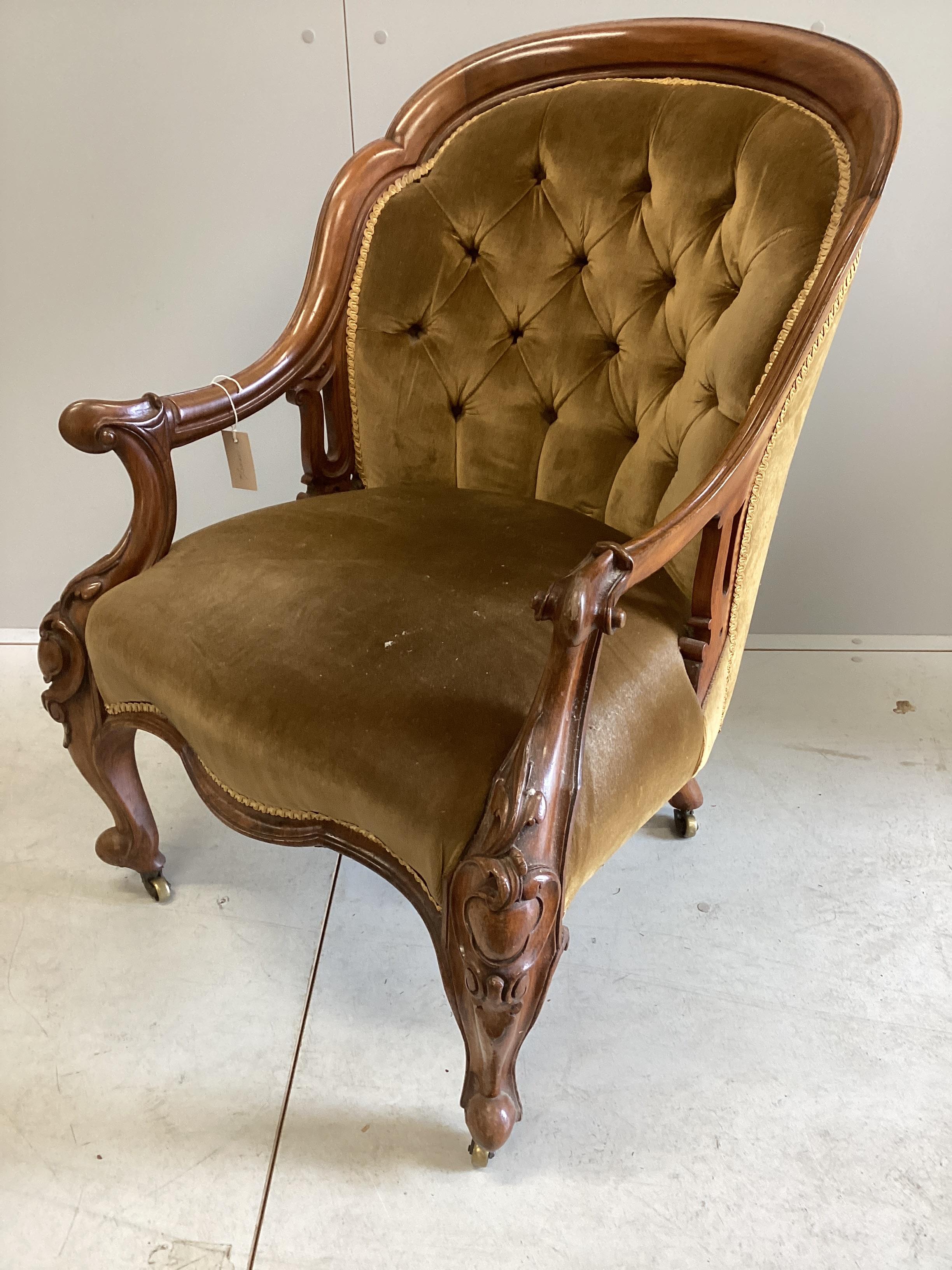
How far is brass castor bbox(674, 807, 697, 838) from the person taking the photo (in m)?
1.40

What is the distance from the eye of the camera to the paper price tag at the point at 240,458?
1.19m

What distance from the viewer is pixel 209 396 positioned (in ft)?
3.79

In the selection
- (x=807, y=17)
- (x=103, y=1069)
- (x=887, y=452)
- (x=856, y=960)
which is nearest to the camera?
(x=103, y=1069)

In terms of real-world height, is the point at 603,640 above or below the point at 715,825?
above

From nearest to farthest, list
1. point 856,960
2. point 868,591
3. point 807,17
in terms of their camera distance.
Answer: point 856,960
point 807,17
point 868,591

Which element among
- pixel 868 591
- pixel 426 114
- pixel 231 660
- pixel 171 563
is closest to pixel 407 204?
pixel 426 114

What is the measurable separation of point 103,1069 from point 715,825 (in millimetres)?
885

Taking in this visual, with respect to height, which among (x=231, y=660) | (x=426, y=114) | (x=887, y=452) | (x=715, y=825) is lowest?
(x=715, y=825)

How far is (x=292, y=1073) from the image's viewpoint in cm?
107

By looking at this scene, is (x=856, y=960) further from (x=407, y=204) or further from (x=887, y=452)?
(x=407, y=204)

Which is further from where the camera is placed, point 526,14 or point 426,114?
point 526,14

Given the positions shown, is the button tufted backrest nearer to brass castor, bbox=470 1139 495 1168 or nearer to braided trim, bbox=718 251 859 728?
braided trim, bbox=718 251 859 728

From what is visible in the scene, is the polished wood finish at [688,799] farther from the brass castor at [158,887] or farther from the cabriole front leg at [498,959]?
the brass castor at [158,887]

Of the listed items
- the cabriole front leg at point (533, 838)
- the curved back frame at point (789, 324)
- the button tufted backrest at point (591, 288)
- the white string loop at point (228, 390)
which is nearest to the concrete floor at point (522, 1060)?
the cabriole front leg at point (533, 838)
